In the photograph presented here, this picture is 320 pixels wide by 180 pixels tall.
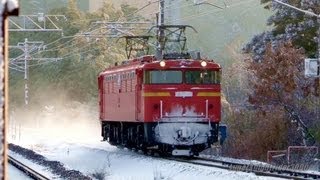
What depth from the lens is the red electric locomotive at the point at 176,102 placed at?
26938mm

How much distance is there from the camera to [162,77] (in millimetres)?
27469

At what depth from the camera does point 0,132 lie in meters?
4.57

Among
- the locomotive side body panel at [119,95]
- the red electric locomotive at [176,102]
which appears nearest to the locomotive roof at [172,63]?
the red electric locomotive at [176,102]

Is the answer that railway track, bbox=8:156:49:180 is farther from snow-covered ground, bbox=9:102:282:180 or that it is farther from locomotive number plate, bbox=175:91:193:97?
locomotive number plate, bbox=175:91:193:97

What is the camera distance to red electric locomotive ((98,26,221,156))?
26.9 m

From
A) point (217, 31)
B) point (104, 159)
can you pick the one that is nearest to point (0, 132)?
point (104, 159)

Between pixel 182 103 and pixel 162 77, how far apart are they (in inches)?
42.0

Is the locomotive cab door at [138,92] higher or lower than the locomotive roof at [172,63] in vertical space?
lower

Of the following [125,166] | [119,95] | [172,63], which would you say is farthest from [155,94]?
[119,95]

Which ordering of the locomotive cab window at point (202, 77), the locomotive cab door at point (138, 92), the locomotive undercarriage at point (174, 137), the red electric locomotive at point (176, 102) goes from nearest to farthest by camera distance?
the locomotive undercarriage at point (174, 137) < the red electric locomotive at point (176, 102) < the locomotive cab door at point (138, 92) < the locomotive cab window at point (202, 77)

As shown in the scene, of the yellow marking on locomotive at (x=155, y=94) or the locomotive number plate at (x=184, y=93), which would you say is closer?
the yellow marking on locomotive at (x=155, y=94)

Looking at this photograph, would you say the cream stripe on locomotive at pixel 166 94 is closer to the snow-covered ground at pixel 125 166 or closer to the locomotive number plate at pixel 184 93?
the locomotive number plate at pixel 184 93

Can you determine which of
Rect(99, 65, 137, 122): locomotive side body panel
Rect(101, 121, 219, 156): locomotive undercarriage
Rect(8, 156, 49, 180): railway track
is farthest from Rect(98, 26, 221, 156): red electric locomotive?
Rect(8, 156, 49, 180): railway track

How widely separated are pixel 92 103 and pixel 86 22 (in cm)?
779
